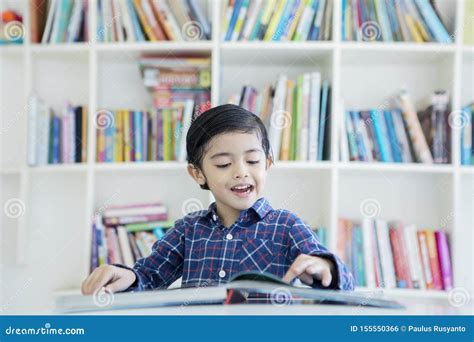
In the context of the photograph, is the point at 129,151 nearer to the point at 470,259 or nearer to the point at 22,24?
the point at 22,24

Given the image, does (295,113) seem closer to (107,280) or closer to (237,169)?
(237,169)

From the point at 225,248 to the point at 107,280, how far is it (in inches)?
10.5

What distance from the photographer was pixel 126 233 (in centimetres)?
205

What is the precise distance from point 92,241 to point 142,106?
1.68ft

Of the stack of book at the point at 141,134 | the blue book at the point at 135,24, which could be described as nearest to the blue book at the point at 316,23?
the stack of book at the point at 141,134

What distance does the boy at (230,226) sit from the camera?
1073 mm

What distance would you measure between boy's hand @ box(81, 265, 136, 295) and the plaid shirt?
0.24 ft

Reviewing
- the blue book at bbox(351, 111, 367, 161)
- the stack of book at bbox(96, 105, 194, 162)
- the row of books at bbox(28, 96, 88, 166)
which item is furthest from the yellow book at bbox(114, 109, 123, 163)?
the blue book at bbox(351, 111, 367, 161)

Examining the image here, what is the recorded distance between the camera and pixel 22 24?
2129 mm

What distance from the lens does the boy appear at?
1.07m

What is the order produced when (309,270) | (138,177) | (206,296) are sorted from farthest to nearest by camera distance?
(138,177), (309,270), (206,296)

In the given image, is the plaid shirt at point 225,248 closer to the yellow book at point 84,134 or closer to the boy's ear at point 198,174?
the boy's ear at point 198,174

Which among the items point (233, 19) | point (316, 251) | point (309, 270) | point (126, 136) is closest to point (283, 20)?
point (233, 19)
